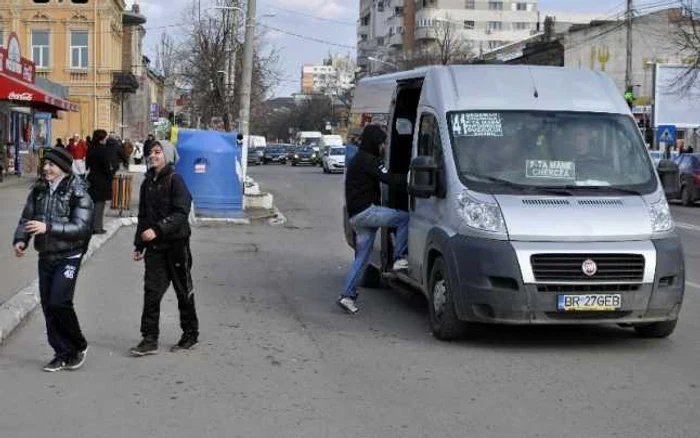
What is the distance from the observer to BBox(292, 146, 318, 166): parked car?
6825cm

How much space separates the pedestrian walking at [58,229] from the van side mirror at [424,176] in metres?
2.93

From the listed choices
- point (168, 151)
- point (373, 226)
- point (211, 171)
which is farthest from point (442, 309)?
point (211, 171)

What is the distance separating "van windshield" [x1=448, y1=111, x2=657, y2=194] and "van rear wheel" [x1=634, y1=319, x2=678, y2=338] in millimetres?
1172

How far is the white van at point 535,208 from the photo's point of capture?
25.5 feet

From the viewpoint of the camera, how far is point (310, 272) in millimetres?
13461

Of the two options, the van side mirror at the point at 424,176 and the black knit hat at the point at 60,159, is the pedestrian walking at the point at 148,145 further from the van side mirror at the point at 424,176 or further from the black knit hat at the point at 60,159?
the van side mirror at the point at 424,176

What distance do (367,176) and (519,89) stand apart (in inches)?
74.6

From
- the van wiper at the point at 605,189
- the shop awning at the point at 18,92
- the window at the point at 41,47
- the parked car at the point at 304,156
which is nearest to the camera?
the van wiper at the point at 605,189

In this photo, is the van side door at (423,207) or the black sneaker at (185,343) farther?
the van side door at (423,207)

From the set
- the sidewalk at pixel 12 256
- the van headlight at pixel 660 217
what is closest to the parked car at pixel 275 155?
the sidewalk at pixel 12 256

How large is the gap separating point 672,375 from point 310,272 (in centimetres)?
680

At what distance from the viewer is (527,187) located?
27.2ft

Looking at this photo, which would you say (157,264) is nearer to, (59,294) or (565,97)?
(59,294)

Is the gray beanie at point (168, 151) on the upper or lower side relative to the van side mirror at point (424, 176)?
upper
